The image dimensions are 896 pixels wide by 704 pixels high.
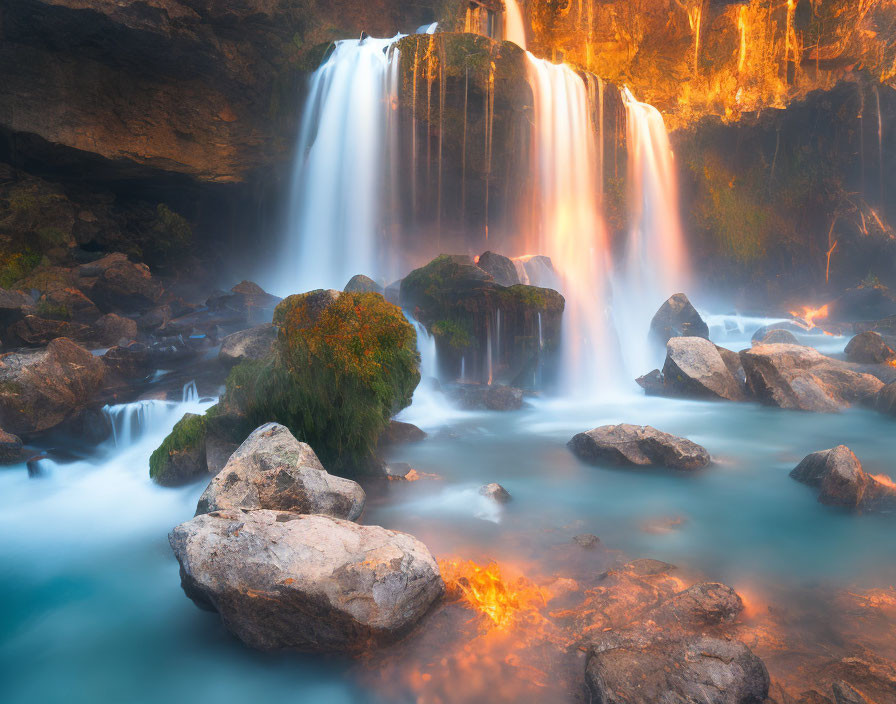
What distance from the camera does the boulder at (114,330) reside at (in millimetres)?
12983

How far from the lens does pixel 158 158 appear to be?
1823 centimetres

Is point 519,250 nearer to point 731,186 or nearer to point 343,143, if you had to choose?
point 343,143

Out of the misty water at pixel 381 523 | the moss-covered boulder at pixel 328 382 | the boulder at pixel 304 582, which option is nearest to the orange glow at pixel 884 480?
the misty water at pixel 381 523

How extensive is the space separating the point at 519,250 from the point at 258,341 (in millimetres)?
13808

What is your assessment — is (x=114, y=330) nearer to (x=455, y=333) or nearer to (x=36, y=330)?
(x=36, y=330)

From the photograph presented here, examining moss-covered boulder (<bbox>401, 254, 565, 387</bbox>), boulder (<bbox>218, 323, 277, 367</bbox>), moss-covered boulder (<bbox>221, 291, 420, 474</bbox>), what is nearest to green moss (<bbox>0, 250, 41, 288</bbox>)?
boulder (<bbox>218, 323, 277, 367</bbox>)

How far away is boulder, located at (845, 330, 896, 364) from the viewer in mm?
12461

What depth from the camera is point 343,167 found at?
19.3 meters

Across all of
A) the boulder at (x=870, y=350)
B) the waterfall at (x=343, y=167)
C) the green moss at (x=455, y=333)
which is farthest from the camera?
the waterfall at (x=343, y=167)

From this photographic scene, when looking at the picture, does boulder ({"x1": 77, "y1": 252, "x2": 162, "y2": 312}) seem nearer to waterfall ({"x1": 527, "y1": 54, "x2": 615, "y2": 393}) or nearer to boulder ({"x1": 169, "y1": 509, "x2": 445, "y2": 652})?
waterfall ({"x1": 527, "y1": 54, "x2": 615, "y2": 393})

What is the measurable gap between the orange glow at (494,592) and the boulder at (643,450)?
305 centimetres

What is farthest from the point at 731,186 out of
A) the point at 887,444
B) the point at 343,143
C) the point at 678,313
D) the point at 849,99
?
the point at 887,444

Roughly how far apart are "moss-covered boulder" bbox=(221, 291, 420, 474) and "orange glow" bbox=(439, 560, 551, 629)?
2.04 metres

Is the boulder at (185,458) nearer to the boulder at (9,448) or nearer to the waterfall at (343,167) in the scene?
the boulder at (9,448)
